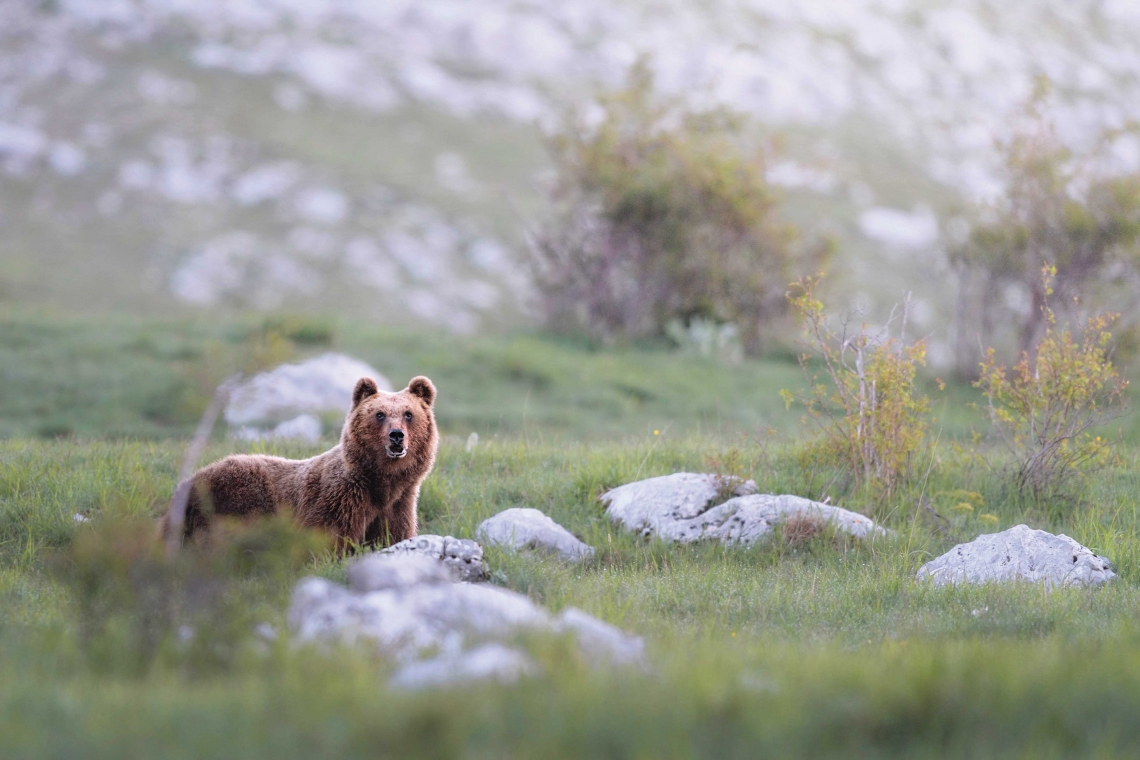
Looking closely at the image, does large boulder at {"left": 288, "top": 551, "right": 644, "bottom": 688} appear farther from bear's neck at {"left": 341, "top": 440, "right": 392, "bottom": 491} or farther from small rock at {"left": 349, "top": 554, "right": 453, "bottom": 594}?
bear's neck at {"left": 341, "top": 440, "right": 392, "bottom": 491}

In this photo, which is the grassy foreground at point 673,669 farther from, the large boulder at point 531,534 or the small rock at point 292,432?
the small rock at point 292,432

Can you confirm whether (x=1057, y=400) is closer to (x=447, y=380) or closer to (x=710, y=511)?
(x=710, y=511)

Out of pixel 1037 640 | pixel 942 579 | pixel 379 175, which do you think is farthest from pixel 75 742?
pixel 379 175

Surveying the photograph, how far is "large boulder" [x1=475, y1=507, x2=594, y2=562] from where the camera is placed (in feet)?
21.3

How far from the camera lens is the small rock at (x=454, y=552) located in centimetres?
548

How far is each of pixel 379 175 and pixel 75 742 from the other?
2956 centimetres

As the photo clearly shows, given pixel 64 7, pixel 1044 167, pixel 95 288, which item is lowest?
pixel 95 288

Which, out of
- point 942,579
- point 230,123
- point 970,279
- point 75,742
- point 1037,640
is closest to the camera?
point 75,742

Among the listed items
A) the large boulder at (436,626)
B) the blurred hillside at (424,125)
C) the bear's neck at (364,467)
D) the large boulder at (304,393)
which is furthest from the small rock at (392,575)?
the blurred hillside at (424,125)

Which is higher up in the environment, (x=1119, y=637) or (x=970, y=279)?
(x=970, y=279)

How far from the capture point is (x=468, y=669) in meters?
3.22

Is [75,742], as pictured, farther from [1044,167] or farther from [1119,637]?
[1044,167]

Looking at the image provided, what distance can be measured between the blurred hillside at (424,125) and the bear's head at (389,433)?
39.9 feet

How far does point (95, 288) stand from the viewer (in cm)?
2292
